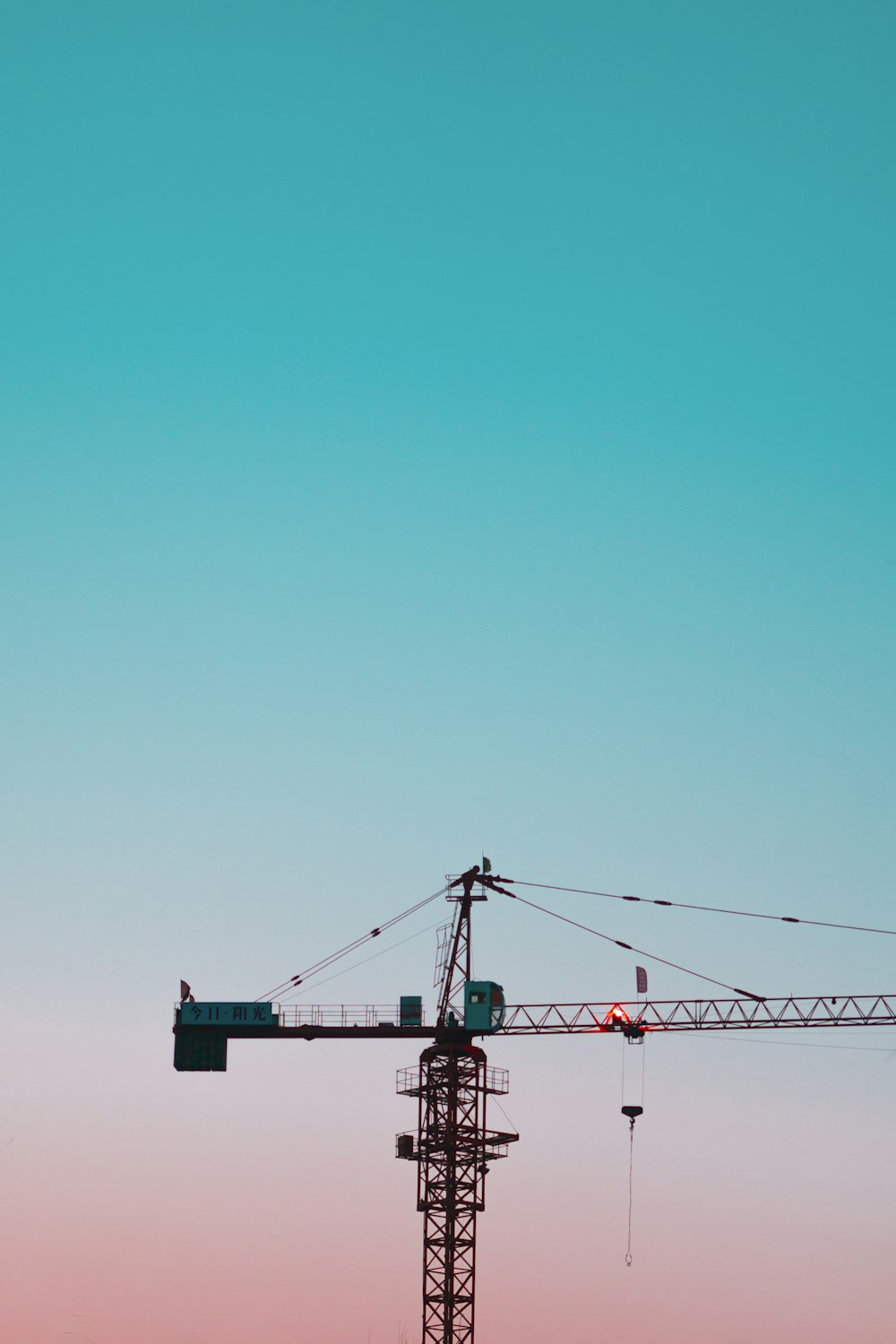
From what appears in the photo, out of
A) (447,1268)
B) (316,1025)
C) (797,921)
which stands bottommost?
(447,1268)

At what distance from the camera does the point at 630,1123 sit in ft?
407

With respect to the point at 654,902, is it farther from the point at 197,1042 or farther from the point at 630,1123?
the point at 197,1042

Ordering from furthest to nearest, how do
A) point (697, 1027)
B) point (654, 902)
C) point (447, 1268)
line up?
point (654, 902) < point (697, 1027) < point (447, 1268)

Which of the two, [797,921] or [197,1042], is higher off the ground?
[797,921]

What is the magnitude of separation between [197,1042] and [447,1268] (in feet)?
76.5

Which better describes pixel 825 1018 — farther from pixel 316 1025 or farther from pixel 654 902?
pixel 316 1025

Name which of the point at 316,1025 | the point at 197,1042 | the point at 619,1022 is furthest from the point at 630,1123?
the point at 197,1042

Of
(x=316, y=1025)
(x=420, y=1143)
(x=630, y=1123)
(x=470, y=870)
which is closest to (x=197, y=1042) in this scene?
(x=316, y=1025)

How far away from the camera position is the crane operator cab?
384 feet

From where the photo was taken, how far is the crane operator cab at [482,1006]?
384 feet

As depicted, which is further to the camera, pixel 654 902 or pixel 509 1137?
pixel 654 902

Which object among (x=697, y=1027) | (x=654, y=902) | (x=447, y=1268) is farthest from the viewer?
(x=654, y=902)

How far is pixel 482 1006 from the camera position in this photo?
118 m

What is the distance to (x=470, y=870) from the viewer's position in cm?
12712
